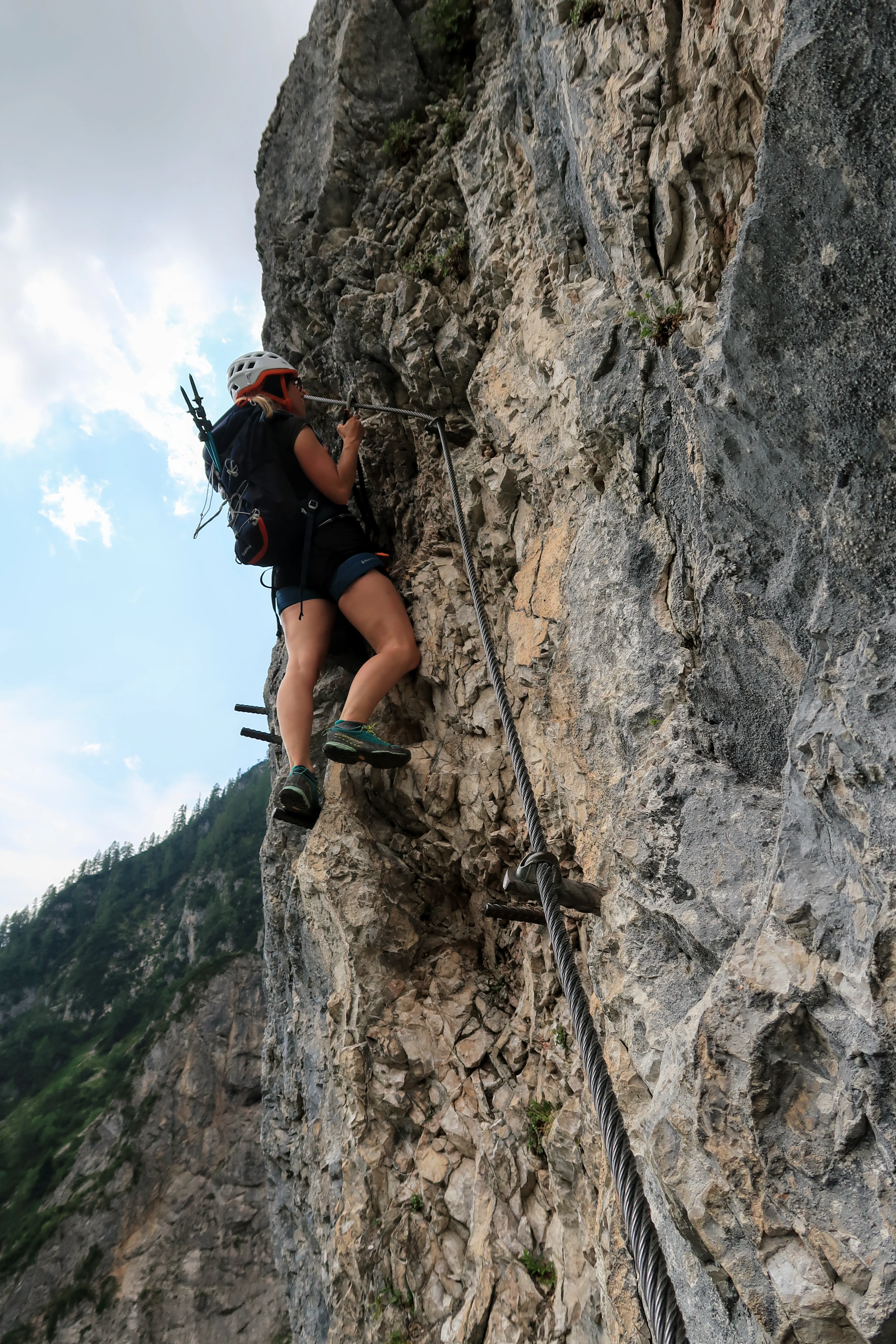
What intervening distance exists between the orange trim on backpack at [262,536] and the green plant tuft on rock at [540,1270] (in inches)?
175

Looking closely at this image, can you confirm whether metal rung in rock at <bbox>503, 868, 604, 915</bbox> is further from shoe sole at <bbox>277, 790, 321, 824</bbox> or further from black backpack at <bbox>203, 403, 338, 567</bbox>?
black backpack at <bbox>203, 403, 338, 567</bbox>

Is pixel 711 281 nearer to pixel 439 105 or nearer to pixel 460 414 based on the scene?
pixel 460 414

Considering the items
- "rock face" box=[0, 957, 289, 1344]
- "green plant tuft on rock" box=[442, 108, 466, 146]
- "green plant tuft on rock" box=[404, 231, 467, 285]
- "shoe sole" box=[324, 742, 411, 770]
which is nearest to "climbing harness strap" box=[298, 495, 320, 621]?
"shoe sole" box=[324, 742, 411, 770]

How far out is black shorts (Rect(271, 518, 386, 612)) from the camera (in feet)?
17.5

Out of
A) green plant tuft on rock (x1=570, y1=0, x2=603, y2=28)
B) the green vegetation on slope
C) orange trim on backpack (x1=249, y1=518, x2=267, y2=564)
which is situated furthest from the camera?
the green vegetation on slope

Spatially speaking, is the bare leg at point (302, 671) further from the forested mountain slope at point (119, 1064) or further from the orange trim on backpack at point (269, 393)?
the forested mountain slope at point (119, 1064)

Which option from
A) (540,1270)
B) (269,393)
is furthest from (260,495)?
(540,1270)

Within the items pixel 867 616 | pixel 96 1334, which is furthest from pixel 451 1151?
pixel 96 1334

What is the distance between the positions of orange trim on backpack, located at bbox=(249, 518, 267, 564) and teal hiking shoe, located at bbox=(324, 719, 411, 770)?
4.92ft

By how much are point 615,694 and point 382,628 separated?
7.93 ft

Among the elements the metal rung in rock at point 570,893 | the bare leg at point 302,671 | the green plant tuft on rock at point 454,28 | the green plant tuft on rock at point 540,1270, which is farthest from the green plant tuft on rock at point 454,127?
the green plant tuft on rock at point 540,1270

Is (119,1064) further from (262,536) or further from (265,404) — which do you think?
(265,404)

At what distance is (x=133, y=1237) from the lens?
76.0 feet

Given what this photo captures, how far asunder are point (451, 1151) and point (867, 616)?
3757 mm
